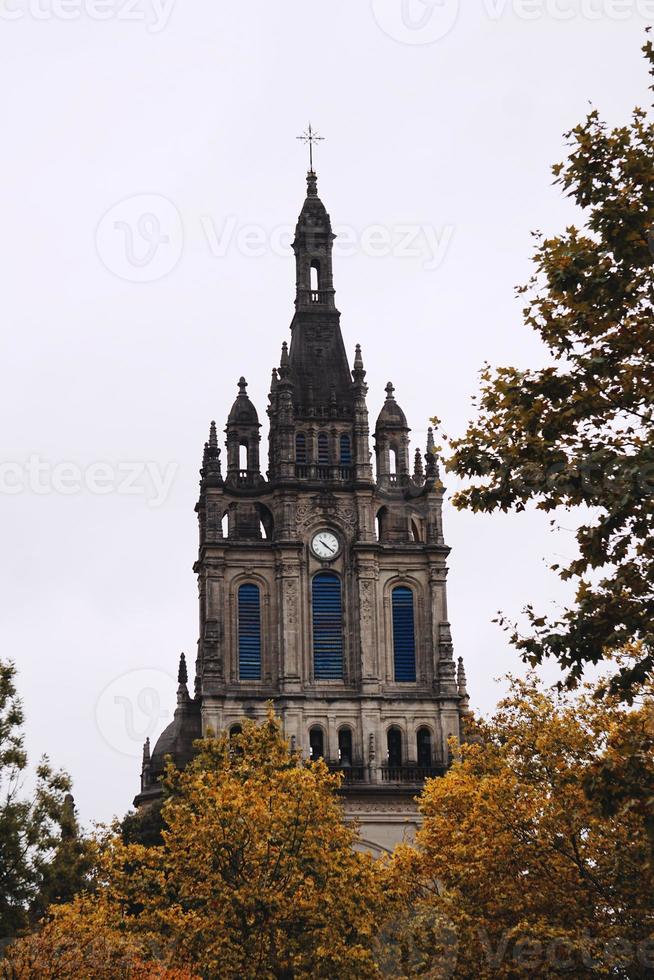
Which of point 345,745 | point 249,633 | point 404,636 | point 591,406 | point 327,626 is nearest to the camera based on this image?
point 591,406

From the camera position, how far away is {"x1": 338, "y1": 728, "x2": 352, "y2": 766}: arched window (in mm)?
93438

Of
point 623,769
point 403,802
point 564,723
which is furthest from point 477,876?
point 403,802

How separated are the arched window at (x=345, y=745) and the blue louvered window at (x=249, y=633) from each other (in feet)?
17.3

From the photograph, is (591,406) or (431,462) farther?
(431,462)

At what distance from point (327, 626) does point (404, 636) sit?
14.5 feet

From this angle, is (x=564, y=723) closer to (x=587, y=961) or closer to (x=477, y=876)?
(x=477, y=876)

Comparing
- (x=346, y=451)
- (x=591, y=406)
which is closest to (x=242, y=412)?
(x=346, y=451)

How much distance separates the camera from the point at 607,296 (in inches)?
1176

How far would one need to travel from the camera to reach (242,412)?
101 m

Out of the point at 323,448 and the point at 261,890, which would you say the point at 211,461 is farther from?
the point at 261,890

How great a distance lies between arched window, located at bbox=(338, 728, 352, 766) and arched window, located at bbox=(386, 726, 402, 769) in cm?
207

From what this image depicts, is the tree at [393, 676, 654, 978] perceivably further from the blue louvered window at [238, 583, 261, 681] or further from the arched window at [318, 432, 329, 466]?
the arched window at [318, 432, 329, 466]

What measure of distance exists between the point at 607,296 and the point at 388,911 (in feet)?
84.2

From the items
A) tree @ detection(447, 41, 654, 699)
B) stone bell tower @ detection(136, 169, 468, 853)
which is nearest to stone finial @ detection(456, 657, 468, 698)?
stone bell tower @ detection(136, 169, 468, 853)
